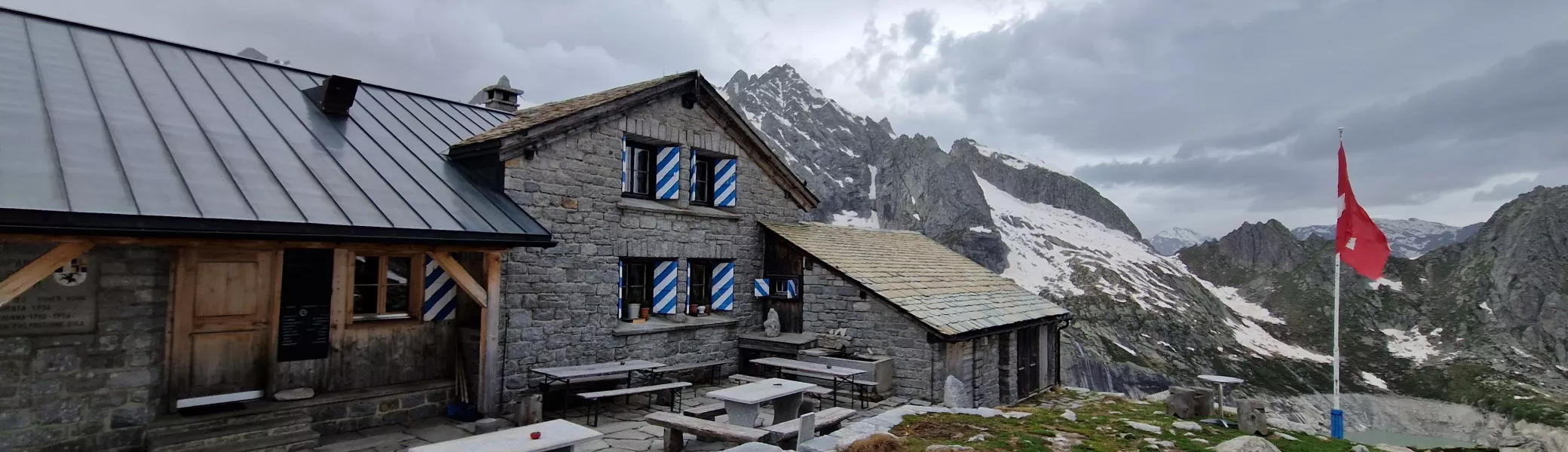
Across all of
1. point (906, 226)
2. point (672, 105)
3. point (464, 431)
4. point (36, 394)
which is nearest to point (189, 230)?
point (36, 394)

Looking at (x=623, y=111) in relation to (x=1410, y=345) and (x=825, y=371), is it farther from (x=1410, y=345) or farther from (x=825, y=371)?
(x=1410, y=345)

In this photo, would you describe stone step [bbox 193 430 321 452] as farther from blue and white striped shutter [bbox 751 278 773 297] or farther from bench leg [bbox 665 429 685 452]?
blue and white striped shutter [bbox 751 278 773 297]

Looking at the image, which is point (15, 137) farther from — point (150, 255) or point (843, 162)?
point (843, 162)

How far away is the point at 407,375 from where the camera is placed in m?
9.14

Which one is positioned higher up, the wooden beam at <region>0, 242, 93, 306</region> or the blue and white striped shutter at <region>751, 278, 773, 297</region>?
the wooden beam at <region>0, 242, 93, 306</region>

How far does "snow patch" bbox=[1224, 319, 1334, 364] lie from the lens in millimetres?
65938

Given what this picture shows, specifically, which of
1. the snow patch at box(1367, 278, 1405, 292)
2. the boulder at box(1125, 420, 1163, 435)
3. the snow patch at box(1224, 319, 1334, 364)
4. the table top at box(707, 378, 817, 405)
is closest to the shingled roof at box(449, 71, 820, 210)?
the table top at box(707, 378, 817, 405)

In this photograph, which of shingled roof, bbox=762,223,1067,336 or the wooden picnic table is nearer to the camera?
the wooden picnic table

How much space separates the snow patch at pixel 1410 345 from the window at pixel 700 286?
246 ft

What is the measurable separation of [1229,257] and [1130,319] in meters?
41.1

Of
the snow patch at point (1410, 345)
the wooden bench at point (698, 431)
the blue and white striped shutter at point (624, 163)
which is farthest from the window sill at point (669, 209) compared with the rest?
the snow patch at point (1410, 345)

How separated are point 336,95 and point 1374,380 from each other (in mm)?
74751

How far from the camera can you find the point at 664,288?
11.8 metres

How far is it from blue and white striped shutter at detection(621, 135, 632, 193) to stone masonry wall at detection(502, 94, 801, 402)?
0.31 ft
